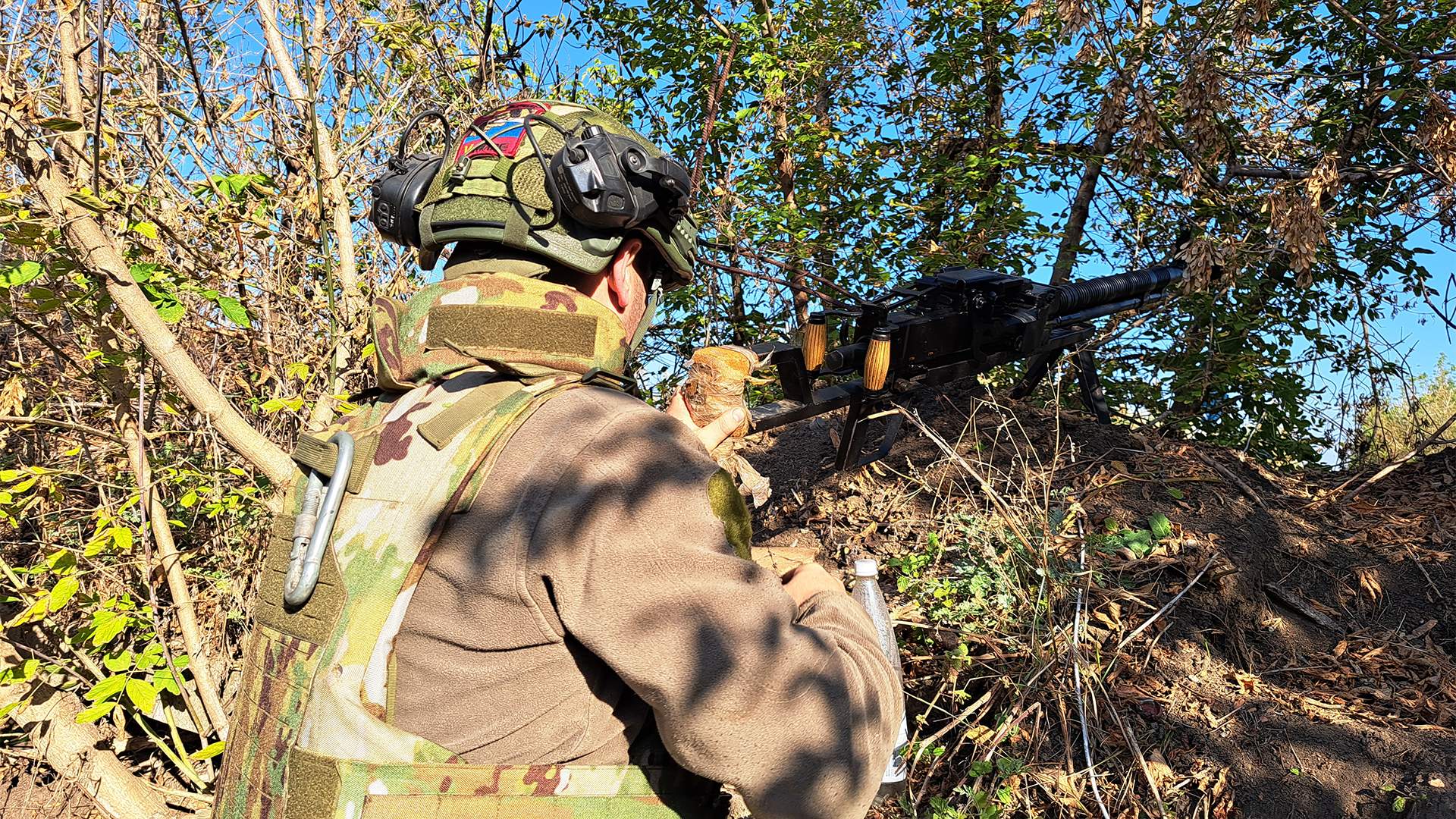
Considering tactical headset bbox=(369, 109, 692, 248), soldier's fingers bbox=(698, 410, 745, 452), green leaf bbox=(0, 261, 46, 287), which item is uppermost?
tactical headset bbox=(369, 109, 692, 248)

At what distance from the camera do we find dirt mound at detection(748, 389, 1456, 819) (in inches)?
117

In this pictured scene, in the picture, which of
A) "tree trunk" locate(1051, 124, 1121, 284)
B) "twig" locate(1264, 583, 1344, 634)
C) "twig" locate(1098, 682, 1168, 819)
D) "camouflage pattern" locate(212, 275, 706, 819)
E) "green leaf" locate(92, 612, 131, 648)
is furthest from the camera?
"tree trunk" locate(1051, 124, 1121, 284)

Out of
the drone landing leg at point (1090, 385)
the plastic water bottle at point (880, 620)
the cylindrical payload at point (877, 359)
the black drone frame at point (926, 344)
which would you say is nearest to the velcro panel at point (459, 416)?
the plastic water bottle at point (880, 620)

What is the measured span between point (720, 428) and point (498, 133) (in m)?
0.78

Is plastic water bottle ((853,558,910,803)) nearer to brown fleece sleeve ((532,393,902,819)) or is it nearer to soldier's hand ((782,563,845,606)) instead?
soldier's hand ((782,563,845,606))

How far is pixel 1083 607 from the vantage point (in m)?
3.35

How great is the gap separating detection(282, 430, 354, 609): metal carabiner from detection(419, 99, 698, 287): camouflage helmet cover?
491mm

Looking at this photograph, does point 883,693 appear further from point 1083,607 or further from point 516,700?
point 1083,607

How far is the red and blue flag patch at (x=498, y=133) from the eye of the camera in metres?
1.89

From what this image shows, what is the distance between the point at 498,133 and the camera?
1938mm

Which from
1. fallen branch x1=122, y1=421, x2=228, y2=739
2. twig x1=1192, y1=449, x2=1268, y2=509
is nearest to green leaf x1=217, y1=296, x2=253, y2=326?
fallen branch x1=122, y1=421, x2=228, y2=739

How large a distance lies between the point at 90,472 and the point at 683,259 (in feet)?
9.29

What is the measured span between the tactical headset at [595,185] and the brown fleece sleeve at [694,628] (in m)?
0.48

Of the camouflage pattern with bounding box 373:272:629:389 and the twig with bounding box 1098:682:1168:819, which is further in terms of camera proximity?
the twig with bounding box 1098:682:1168:819
